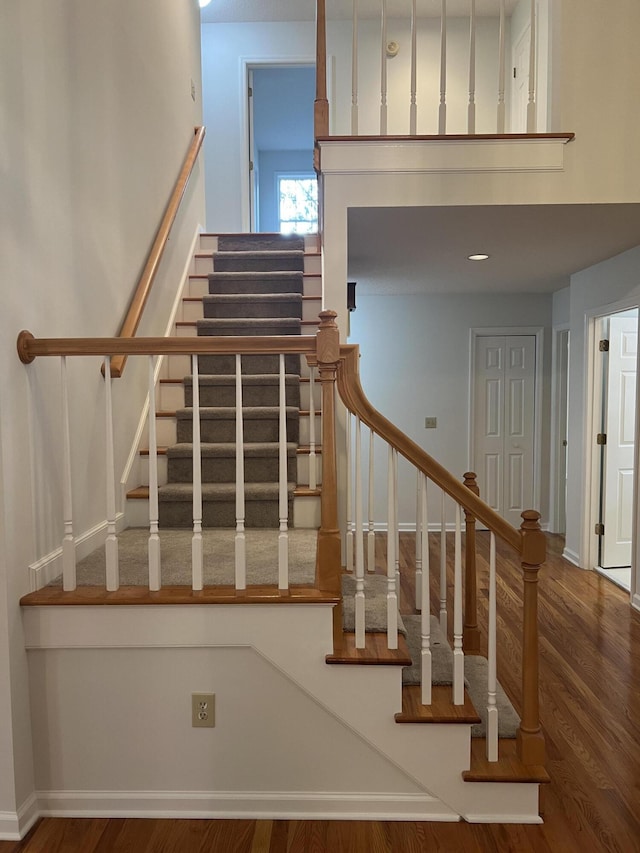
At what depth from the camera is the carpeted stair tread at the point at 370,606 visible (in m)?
2.11

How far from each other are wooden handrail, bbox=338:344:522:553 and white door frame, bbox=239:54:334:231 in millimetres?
4271

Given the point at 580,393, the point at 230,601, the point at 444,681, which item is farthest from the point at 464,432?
the point at 230,601

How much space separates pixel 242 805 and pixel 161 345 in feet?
5.10

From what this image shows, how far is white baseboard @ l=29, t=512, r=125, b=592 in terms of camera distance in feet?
6.48

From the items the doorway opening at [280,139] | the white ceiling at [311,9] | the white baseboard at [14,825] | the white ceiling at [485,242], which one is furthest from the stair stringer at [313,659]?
the white ceiling at [311,9]

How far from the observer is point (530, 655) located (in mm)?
1988

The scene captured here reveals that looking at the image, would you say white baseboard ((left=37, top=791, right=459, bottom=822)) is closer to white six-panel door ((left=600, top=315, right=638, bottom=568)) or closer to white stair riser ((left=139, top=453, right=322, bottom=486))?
white stair riser ((left=139, top=453, right=322, bottom=486))

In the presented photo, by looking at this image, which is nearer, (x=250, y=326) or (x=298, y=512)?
(x=298, y=512)

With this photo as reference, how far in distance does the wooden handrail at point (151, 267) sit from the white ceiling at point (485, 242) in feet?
3.43

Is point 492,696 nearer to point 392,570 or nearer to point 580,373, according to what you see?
point 392,570

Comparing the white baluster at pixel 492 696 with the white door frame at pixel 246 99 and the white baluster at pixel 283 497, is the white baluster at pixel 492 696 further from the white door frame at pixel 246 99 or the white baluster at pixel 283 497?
the white door frame at pixel 246 99

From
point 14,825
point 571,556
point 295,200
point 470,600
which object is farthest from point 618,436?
A: point 295,200

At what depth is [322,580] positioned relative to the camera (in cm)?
194

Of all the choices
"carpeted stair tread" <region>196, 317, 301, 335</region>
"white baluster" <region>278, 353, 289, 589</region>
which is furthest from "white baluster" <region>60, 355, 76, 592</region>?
"carpeted stair tread" <region>196, 317, 301, 335</region>
